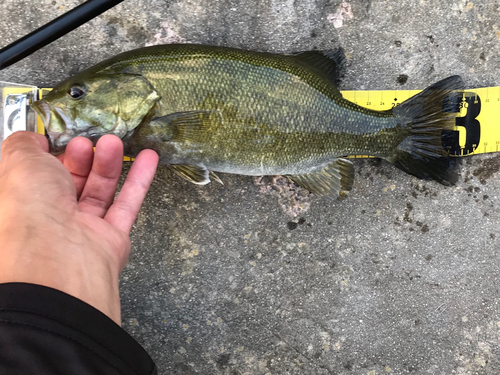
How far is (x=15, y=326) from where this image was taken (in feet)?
3.79

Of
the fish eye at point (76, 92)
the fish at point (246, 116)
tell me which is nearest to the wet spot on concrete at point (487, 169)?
the fish at point (246, 116)

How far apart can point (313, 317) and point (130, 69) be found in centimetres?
216

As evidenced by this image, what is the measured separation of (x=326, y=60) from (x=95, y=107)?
1552mm

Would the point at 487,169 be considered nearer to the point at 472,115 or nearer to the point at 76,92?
the point at 472,115

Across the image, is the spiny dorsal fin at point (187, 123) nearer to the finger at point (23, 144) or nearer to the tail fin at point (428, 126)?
the finger at point (23, 144)

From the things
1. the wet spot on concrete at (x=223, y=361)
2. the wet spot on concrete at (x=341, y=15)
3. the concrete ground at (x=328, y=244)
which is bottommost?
the wet spot on concrete at (x=223, y=361)

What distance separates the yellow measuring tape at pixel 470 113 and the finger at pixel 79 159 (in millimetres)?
Result: 1816

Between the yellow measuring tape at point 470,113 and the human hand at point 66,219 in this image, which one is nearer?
the human hand at point 66,219

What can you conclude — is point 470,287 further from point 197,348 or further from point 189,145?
point 189,145

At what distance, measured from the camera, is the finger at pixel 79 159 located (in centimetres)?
176

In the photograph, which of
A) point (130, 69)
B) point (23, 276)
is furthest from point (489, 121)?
point (23, 276)

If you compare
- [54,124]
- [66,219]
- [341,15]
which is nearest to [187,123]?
[54,124]

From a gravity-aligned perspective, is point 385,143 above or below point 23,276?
above

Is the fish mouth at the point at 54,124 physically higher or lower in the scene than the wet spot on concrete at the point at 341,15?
lower
